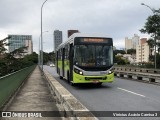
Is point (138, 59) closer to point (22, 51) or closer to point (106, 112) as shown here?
point (22, 51)

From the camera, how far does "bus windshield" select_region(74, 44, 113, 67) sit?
64.9 ft

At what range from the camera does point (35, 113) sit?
11188mm

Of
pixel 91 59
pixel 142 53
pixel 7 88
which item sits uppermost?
pixel 142 53

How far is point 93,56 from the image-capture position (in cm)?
1989

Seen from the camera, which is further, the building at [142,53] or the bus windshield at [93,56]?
the building at [142,53]

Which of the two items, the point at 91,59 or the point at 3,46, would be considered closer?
the point at 91,59

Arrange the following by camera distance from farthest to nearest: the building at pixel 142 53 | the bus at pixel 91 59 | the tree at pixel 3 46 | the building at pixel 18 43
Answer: the building at pixel 142 53 < the building at pixel 18 43 < the tree at pixel 3 46 < the bus at pixel 91 59

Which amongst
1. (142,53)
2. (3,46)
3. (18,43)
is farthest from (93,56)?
(142,53)

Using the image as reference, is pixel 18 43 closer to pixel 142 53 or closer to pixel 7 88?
pixel 7 88

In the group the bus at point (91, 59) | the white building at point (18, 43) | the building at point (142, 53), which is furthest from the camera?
the building at point (142, 53)

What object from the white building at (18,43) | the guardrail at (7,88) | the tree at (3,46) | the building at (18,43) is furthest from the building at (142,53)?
the guardrail at (7,88)

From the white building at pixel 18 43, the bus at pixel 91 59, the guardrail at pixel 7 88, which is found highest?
the white building at pixel 18 43

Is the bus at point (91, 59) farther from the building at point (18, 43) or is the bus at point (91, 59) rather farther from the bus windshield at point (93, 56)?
the building at point (18, 43)

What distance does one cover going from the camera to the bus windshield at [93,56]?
19781 millimetres
